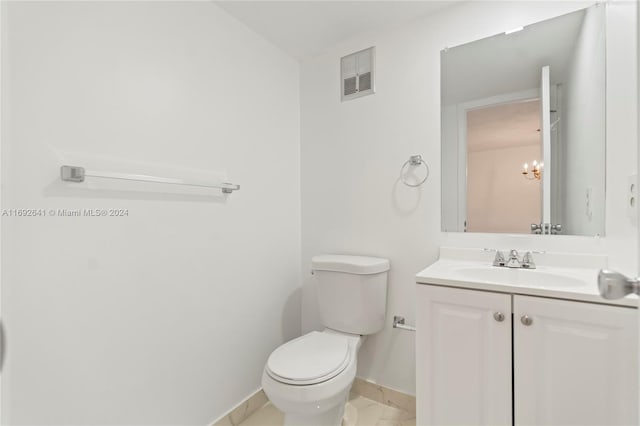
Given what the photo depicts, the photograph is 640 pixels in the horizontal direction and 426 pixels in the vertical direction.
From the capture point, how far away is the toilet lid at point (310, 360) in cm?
127

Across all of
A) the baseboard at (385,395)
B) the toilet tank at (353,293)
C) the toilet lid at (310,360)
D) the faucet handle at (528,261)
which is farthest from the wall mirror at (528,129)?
the baseboard at (385,395)

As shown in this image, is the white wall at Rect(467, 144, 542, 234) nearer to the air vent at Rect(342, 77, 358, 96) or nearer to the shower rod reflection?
the air vent at Rect(342, 77, 358, 96)

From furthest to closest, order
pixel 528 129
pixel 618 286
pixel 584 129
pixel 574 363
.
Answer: pixel 528 129 → pixel 584 129 → pixel 574 363 → pixel 618 286

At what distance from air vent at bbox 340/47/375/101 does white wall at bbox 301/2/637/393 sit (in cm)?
4

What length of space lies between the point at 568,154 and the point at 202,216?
1.66 metres

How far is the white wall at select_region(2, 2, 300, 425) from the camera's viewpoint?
0.97 m

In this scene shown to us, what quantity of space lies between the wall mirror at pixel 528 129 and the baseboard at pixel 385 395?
95 cm

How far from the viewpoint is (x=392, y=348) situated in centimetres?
177

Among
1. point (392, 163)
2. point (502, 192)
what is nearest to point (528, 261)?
point (502, 192)

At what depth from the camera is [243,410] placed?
167 cm

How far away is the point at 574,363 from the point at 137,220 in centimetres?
158

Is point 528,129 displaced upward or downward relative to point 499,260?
upward

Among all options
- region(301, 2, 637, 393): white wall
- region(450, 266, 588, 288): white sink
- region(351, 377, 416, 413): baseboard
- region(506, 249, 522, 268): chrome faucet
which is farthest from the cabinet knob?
region(351, 377, 416, 413): baseboard

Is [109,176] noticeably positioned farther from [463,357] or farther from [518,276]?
[518,276]
